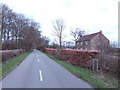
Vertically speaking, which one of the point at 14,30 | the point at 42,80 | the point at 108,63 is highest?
the point at 14,30

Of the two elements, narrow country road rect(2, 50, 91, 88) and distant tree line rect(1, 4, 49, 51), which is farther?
distant tree line rect(1, 4, 49, 51)

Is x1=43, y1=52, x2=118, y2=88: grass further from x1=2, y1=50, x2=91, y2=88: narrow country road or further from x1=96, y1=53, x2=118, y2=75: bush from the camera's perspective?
x1=96, y1=53, x2=118, y2=75: bush

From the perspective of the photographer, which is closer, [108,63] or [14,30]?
[108,63]

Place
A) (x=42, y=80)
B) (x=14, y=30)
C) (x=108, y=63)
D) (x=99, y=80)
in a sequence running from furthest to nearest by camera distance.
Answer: (x=14, y=30) < (x=108, y=63) < (x=42, y=80) < (x=99, y=80)

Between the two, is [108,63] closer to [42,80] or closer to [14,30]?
[42,80]

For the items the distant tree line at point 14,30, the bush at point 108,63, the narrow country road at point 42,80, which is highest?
the distant tree line at point 14,30

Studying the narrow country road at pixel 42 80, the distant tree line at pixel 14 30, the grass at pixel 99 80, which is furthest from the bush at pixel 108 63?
the distant tree line at pixel 14 30

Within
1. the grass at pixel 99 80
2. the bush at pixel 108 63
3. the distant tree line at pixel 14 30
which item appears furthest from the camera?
the distant tree line at pixel 14 30

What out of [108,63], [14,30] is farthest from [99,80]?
[14,30]

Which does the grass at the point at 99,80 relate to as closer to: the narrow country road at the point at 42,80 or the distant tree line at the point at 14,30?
the narrow country road at the point at 42,80

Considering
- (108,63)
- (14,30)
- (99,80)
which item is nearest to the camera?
(99,80)

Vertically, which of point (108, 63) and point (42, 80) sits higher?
point (108, 63)

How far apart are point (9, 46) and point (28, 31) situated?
12.8m

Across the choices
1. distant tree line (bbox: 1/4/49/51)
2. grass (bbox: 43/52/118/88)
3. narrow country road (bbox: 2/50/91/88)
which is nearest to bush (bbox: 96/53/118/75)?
grass (bbox: 43/52/118/88)
